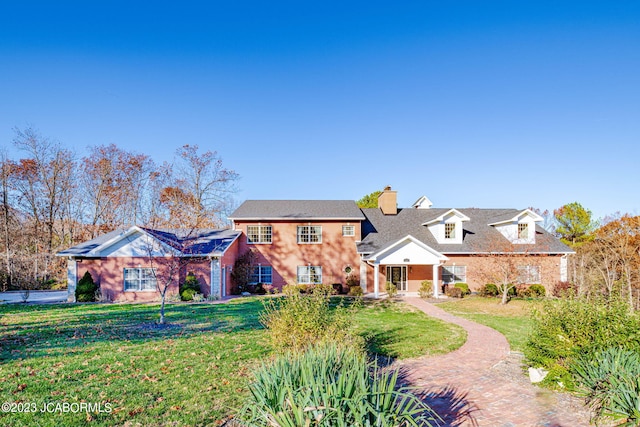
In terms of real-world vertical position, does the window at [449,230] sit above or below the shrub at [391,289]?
above

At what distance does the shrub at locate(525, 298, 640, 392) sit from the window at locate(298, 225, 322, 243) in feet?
61.2

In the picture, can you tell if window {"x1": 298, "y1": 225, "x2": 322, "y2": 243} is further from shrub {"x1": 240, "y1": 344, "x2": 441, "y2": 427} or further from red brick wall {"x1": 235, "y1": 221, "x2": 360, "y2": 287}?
shrub {"x1": 240, "y1": 344, "x2": 441, "y2": 427}

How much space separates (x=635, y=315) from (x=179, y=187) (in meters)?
35.5

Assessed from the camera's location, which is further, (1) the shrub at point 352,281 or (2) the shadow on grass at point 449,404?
(1) the shrub at point 352,281

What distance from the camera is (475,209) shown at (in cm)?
2967

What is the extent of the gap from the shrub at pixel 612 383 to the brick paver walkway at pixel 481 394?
389 mm

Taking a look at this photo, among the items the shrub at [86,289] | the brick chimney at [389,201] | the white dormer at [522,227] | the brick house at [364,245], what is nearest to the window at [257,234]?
the brick house at [364,245]

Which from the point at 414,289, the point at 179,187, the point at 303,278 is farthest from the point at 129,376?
the point at 179,187

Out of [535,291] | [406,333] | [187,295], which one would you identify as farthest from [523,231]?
[187,295]

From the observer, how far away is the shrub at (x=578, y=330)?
21.2ft

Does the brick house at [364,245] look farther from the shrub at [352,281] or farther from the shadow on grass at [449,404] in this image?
the shadow on grass at [449,404]

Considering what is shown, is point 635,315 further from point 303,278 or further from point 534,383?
point 303,278

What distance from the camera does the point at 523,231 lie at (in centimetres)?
2505

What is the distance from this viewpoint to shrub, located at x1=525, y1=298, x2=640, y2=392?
6465mm
